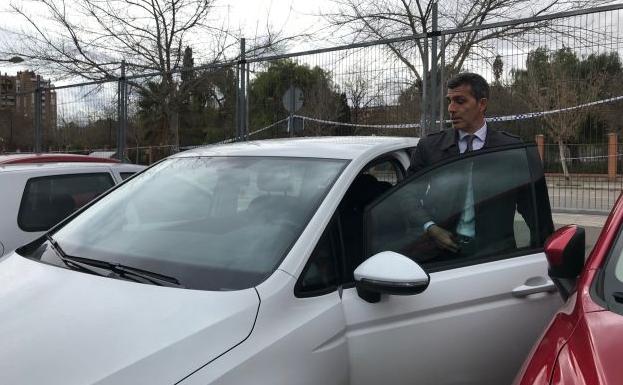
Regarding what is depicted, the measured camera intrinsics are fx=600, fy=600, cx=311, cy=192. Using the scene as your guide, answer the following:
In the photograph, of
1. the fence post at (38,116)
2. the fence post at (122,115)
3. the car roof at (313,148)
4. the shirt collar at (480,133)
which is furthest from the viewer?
the fence post at (38,116)

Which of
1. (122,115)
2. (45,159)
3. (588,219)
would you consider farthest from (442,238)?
(122,115)

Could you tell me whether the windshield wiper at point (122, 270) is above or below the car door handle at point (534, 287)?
above

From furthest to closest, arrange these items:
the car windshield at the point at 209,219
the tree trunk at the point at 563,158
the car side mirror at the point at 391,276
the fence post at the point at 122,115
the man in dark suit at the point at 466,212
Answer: the fence post at the point at 122,115
the tree trunk at the point at 563,158
the man in dark suit at the point at 466,212
the car windshield at the point at 209,219
the car side mirror at the point at 391,276

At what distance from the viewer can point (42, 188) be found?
4.39 m

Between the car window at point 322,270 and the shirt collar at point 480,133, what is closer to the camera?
the car window at point 322,270

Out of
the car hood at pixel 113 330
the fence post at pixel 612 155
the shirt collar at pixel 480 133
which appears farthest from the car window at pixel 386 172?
the fence post at pixel 612 155

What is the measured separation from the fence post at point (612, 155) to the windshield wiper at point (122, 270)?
5.84 metres

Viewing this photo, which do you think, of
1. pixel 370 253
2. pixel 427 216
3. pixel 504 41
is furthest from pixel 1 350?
pixel 504 41

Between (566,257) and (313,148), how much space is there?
1.22 meters

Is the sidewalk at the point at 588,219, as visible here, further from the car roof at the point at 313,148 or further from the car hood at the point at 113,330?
the car hood at the point at 113,330

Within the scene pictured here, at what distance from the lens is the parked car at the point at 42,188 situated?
13.5 feet

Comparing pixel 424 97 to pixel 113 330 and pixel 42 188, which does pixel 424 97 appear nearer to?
pixel 42 188

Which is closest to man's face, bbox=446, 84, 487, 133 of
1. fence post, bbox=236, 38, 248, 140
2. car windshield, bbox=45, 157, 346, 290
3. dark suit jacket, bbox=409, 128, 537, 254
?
dark suit jacket, bbox=409, 128, 537, 254

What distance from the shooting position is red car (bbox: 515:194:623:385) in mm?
1687
